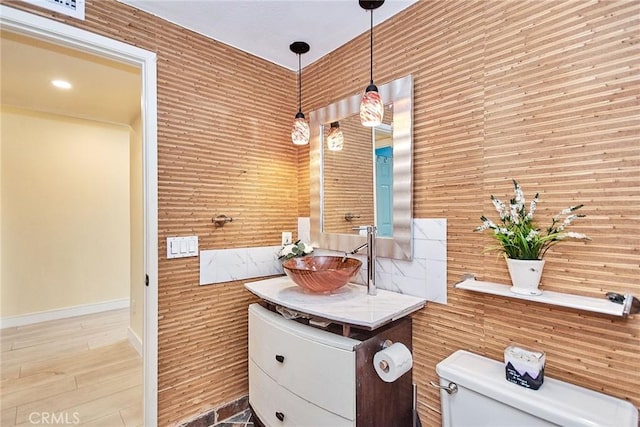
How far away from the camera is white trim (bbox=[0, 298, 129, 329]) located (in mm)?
3191

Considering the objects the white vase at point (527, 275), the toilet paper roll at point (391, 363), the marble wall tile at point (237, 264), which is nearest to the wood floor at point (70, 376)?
the marble wall tile at point (237, 264)

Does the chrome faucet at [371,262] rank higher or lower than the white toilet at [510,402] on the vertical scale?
higher

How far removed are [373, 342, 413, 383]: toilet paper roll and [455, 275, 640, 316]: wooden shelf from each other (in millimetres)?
374

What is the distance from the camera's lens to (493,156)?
125cm

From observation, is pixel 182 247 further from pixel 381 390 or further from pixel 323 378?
pixel 381 390

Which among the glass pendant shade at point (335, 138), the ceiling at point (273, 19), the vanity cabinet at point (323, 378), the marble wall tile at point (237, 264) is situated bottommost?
the vanity cabinet at point (323, 378)

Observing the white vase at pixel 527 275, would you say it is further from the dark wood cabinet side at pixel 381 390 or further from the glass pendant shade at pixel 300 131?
the glass pendant shade at pixel 300 131

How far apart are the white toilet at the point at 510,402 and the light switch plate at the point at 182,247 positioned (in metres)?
1.40

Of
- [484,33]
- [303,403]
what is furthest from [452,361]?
[484,33]

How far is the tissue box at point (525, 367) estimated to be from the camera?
1021 mm

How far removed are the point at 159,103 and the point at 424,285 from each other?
171cm

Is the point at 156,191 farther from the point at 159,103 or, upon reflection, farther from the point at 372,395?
the point at 372,395

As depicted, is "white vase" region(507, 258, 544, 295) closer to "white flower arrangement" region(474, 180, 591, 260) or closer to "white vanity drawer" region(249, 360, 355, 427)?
"white flower arrangement" region(474, 180, 591, 260)

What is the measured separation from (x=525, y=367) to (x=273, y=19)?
1984mm
